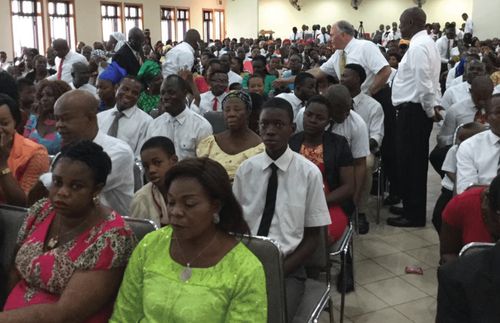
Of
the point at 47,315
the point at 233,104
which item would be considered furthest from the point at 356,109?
the point at 47,315

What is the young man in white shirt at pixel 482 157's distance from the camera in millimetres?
3258

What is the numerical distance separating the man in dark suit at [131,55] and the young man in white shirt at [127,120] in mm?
1888

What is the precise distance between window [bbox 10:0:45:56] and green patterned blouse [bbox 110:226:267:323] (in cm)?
1622

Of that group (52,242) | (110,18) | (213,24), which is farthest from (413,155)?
(213,24)

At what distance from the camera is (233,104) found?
11.9 feet

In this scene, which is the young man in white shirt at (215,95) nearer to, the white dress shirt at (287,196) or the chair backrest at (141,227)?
the white dress shirt at (287,196)

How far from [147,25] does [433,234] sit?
1866cm

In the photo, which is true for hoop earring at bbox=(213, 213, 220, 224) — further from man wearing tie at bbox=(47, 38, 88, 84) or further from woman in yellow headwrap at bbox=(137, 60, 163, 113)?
man wearing tie at bbox=(47, 38, 88, 84)

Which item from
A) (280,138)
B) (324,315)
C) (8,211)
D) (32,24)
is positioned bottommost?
(324,315)

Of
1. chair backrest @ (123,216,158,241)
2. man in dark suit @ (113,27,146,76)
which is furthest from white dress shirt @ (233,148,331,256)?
man in dark suit @ (113,27,146,76)

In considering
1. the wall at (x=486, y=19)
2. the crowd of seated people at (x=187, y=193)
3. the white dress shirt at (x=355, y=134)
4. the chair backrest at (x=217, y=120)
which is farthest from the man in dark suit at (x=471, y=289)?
the wall at (x=486, y=19)

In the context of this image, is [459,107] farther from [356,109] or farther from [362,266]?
[362,266]

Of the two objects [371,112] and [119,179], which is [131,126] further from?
[371,112]

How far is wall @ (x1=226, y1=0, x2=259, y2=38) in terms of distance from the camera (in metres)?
25.2
